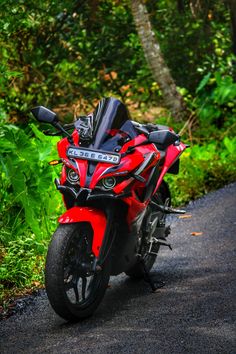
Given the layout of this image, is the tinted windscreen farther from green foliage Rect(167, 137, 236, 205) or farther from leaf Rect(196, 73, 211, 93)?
leaf Rect(196, 73, 211, 93)

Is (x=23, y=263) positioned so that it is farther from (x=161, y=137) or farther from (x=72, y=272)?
(x=161, y=137)

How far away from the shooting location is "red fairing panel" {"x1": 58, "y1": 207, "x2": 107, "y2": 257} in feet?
17.7

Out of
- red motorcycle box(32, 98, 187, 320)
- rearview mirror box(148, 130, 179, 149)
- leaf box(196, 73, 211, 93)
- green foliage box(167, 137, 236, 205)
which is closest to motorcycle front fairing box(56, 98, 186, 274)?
red motorcycle box(32, 98, 187, 320)

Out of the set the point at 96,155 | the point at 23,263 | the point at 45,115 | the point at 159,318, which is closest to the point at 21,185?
the point at 23,263

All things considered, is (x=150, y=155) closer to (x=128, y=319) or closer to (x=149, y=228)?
(x=149, y=228)

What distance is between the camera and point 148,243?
246 inches

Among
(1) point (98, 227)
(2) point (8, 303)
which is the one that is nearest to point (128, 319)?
(1) point (98, 227)

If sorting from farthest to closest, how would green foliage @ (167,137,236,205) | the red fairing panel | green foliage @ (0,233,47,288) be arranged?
→ 1. green foliage @ (167,137,236,205)
2. green foliage @ (0,233,47,288)
3. the red fairing panel

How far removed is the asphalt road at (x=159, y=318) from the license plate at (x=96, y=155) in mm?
1045

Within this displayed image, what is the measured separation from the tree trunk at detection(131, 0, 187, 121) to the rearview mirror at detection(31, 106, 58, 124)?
6020mm

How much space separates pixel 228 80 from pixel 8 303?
21.3ft

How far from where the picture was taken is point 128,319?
5.50 metres

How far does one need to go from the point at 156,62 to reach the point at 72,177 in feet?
21.9

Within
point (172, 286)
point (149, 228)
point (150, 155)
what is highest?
point (150, 155)
